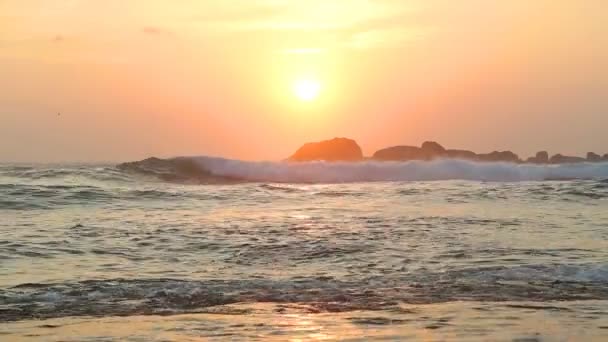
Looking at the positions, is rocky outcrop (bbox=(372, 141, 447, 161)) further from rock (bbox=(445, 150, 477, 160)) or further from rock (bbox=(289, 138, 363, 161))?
rock (bbox=(289, 138, 363, 161))

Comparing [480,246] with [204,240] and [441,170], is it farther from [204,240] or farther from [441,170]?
[441,170]

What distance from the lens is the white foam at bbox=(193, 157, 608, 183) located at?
1367 inches

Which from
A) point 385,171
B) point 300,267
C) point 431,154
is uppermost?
point 431,154

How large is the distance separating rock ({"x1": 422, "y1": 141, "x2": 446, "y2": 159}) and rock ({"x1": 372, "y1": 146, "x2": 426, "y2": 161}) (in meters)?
0.50

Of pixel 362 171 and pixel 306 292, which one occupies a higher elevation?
pixel 362 171

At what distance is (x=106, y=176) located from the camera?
26.4 metres

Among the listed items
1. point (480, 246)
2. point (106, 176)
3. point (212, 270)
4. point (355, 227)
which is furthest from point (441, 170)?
point (212, 270)

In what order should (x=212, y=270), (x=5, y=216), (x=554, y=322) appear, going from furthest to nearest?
(x=5, y=216)
(x=212, y=270)
(x=554, y=322)

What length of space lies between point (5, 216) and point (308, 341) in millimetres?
11924

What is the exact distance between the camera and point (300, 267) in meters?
9.30

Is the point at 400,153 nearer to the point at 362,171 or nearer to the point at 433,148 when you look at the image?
the point at 433,148

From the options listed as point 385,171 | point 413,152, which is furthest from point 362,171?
point 413,152

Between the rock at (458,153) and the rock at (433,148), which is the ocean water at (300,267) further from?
the rock at (433,148)

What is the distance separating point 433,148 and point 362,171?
982 inches
